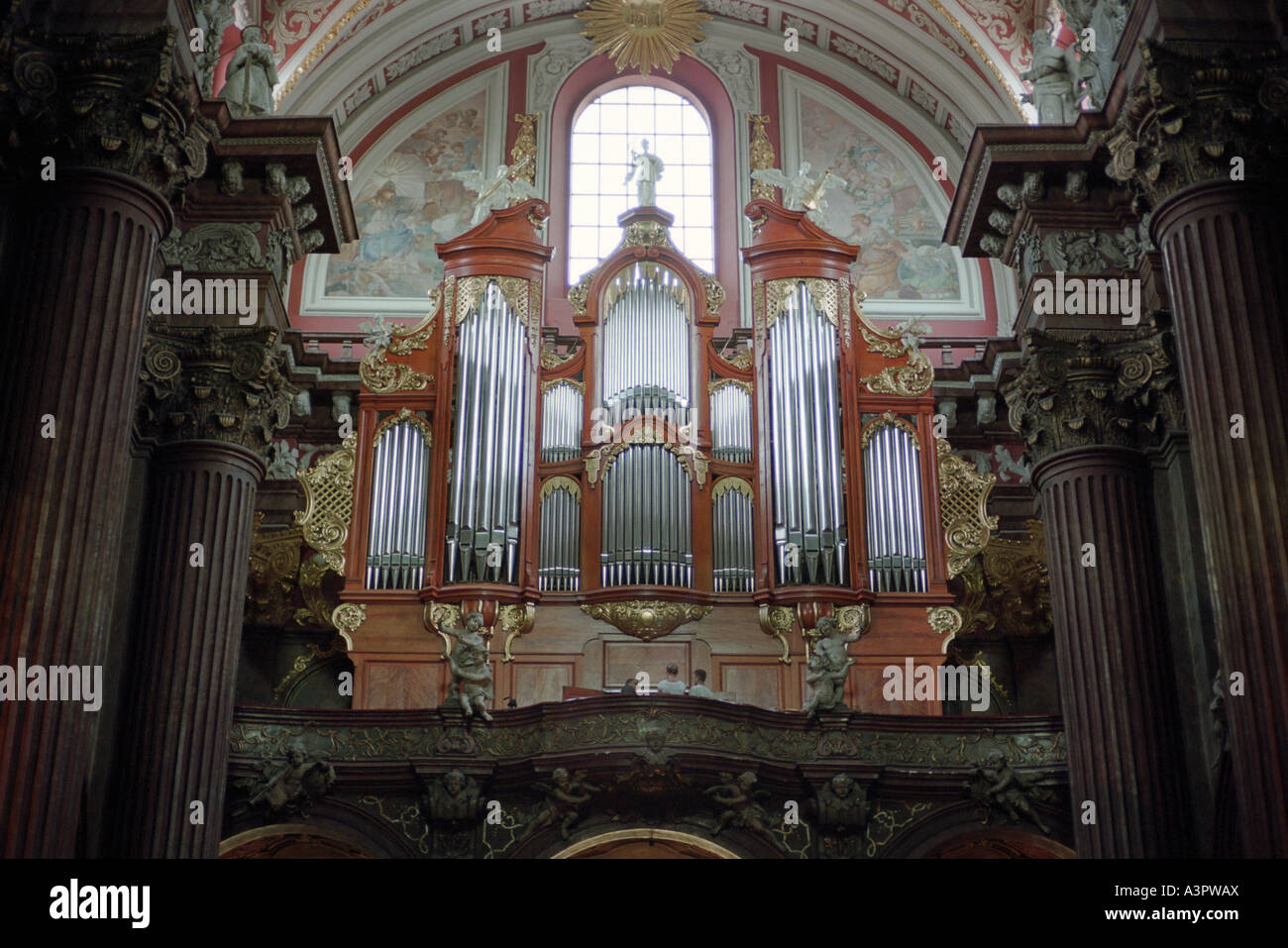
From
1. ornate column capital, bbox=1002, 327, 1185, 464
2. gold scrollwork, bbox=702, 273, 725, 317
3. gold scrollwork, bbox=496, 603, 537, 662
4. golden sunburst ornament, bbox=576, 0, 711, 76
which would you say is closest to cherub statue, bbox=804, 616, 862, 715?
ornate column capital, bbox=1002, 327, 1185, 464

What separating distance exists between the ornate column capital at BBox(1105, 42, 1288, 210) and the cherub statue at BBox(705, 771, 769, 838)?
7.19 metres

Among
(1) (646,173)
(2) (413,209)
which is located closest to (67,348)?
(1) (646,173)

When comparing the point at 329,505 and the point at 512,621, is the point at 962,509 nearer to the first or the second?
the point at 512,621

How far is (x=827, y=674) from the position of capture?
15.5m

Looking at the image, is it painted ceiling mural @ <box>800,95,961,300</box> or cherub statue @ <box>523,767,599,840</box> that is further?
painted ceiling mural @ <box>800,95,961,300</box>

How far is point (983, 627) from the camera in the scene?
707 inches

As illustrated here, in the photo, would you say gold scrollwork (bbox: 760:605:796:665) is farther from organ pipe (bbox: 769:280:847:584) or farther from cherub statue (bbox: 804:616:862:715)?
cherub statue (bbox: 804:616:862:715)

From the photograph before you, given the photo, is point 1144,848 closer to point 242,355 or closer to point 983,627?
point 983,627

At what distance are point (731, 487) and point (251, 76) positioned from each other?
6.86m

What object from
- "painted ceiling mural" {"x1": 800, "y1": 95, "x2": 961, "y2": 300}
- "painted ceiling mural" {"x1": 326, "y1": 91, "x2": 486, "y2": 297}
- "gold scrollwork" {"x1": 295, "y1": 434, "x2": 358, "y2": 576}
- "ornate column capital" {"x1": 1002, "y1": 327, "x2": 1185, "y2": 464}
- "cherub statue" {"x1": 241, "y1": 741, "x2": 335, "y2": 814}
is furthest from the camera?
"painted ceiling mural" {"x1": 800, "y1": 95, "x2": 961, "y2": 300}

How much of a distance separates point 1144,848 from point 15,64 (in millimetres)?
9982

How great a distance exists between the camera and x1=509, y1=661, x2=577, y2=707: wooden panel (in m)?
16.8

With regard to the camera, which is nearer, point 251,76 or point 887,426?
point 251,76
